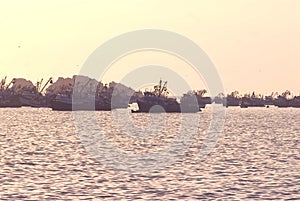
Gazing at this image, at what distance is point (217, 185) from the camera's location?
4391 centimetres

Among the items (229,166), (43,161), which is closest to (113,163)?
(43,161)

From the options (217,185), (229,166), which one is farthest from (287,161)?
(217,185)

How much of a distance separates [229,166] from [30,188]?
868 inches

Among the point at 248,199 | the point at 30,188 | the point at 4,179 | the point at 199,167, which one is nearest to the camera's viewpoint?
the point at 248,199

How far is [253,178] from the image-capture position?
48344mm

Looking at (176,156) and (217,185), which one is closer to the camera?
(217,185)

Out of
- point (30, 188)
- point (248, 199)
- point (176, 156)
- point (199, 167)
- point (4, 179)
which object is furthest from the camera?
point (176, 156)

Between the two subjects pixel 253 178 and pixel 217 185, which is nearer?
pixel 217 185

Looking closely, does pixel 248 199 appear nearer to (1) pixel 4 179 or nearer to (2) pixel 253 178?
(2) pixel 253 178

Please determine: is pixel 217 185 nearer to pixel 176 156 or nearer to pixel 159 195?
pixel 159 195

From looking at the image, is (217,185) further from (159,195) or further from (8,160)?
(8,160)

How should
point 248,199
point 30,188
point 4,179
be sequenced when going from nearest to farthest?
point 248,199
point 30,188
point 4,179

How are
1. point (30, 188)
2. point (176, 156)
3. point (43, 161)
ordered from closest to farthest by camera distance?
point (30, 188), point (43, 161), point (176, 156)

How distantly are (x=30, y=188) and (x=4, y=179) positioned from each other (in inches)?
197
